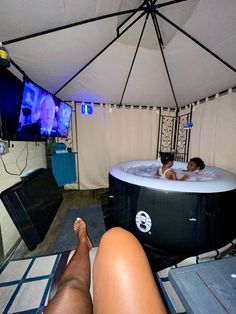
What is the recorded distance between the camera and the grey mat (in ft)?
6.26

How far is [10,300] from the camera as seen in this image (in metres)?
1.15

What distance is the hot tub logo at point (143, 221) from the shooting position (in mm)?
1773

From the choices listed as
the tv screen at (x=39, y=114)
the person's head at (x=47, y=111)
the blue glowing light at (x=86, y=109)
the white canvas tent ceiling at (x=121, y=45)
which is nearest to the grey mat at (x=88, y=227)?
the tv screen at (x=39, y=114)

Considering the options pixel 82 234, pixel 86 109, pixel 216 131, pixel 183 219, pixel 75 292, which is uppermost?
pixel 86 109

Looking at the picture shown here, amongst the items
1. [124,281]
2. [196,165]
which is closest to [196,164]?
[196,165]

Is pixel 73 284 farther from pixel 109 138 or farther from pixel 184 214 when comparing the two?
pixel 109 138

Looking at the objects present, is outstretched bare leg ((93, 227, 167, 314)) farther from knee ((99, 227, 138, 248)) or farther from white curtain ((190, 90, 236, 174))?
white curtain ((190, 90, 236, 174))

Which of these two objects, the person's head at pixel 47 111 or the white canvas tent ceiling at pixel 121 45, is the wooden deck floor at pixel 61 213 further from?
the white canvas tent ceiling at pixel 121 45

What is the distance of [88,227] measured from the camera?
7.37 ft

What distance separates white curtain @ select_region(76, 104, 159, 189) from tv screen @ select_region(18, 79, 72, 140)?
109 cm

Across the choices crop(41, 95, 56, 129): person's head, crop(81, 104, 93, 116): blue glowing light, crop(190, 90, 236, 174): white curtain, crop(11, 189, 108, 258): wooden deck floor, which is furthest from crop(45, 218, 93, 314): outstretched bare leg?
crop(81, 104, 93, 116): blue glowing light

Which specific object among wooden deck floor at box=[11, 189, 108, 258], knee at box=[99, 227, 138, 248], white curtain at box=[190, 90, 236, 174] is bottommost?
wooden deck floor at box=[11, 189, 108, 258]

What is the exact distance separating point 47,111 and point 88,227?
181 centimetres

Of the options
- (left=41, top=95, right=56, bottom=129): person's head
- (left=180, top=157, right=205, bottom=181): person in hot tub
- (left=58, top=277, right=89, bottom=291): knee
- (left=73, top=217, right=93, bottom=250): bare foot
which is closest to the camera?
(left=58, top=277, right=89, bottom=291): knee
